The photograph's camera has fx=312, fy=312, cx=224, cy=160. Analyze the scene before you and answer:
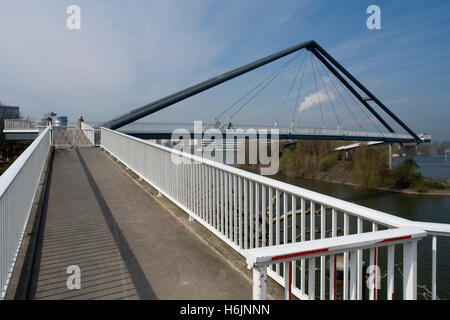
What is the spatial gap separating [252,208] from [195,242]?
1015mm

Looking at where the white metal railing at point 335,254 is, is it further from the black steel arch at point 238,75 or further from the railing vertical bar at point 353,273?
the black steel arch at point 238,75

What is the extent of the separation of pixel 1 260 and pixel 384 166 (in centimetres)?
5229

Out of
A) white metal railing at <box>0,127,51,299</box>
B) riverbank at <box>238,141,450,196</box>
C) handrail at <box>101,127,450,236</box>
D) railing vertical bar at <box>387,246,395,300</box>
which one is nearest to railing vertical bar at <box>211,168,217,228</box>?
handrail at <box>101,127,450,236</box>

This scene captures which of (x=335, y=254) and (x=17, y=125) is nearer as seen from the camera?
(x=335, y=254)

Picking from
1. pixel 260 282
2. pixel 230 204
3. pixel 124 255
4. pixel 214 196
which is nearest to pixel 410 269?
pixel 260 282

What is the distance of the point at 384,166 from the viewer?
1880 inches

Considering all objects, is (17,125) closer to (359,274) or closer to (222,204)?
(222,204)

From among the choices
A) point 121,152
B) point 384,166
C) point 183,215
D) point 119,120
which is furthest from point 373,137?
point 183,215

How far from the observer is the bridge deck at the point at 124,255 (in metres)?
2.75

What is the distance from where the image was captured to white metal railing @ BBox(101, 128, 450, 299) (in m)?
1.98

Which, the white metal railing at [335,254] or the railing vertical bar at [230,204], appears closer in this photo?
the white metal railing at [335,254]

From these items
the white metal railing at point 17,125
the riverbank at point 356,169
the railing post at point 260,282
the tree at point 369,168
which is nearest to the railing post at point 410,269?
the railing post at point 260,282

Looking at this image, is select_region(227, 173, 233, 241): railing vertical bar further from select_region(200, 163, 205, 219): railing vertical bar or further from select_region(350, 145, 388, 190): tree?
select_region(350, 145, 388, 190): tree

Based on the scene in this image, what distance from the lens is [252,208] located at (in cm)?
336
